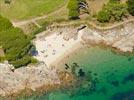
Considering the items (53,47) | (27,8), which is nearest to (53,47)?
(53,47)

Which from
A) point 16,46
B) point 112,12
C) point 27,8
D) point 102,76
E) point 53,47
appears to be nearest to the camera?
point 16,46

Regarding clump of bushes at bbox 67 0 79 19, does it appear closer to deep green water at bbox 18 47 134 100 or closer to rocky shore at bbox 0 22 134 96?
rocky shore at bbox 0 22 134 96

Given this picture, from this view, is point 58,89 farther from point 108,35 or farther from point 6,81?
point 108,35

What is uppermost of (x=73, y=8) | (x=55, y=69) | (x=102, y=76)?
(x=73, y=8)

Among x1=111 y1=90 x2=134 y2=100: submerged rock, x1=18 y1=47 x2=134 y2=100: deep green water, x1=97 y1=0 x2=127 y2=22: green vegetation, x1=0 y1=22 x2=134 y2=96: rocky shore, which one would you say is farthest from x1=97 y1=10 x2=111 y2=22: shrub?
x1=111 y1=90 x2=134 y2=100: submerged rock

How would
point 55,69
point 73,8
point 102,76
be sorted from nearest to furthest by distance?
point 102,76, point 55,69, point 73,8

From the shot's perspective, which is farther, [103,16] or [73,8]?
[73,8]

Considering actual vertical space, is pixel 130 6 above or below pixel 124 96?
above

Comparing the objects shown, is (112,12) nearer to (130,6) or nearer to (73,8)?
(130,6)
